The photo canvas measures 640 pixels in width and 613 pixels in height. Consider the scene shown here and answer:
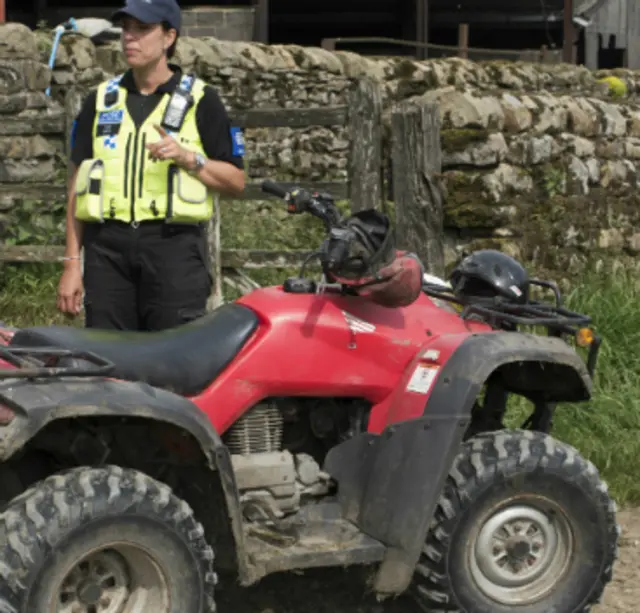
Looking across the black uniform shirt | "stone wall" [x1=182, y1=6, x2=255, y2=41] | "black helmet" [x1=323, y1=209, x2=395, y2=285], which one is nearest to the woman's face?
the black uniform shirt

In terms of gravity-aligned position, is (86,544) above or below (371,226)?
below

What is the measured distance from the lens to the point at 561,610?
5.07 meters

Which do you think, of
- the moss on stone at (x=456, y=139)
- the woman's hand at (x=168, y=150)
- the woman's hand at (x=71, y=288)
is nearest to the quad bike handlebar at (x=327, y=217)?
the woman's hand at (x=168, y=150)

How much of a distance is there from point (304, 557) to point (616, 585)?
1.62 metres

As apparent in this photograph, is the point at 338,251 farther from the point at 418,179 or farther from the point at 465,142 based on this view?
the point at 465,142

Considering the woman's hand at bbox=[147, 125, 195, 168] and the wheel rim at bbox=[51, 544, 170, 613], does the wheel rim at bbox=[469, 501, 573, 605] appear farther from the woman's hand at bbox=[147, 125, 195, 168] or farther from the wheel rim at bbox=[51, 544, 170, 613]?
the woman's hand at bbox=[147, 125, 195, 168]

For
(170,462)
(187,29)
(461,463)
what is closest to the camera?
(170,462)

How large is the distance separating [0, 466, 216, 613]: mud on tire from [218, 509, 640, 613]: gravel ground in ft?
3.20

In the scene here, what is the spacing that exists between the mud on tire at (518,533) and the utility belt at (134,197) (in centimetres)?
141

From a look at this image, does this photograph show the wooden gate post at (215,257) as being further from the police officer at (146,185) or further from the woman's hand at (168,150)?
the woman's hand at (168,150)

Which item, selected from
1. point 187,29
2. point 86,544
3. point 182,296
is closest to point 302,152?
point 187,29

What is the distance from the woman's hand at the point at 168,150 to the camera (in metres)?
5.48

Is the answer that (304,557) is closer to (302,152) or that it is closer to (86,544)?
(86,544)

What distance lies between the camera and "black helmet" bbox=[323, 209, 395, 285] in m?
4.79
